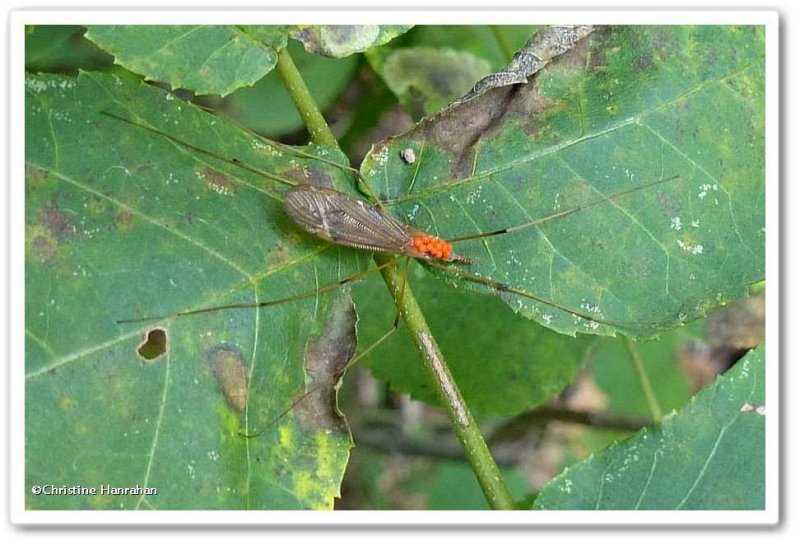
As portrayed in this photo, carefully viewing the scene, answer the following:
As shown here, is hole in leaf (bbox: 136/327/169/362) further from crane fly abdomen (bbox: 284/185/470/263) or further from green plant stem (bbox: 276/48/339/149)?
green plant stem (bbox: 276/48/339/149)

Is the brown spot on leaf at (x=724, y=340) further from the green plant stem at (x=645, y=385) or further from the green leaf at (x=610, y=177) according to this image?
the green leaf at (x=610, y=177)

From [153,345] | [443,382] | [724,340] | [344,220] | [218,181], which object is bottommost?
[724,340]

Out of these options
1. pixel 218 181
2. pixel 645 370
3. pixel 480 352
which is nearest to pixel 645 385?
pixel 645 370

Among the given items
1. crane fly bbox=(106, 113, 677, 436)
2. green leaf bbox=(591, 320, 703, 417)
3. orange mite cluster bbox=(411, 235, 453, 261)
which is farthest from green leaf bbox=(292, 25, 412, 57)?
green leaf bbox=(591, 320, 703, 417)

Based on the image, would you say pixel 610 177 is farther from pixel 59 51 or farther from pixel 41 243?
pixel 59 51
